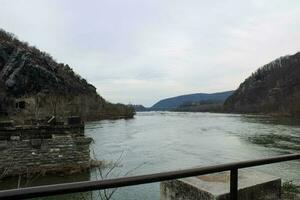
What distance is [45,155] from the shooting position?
15.2 metres

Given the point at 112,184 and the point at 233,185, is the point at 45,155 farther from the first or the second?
the point at 112,184

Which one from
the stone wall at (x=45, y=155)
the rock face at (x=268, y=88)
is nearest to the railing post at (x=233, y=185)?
the stone wall at (x=45, y=155)

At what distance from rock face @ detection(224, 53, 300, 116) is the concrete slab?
322ft

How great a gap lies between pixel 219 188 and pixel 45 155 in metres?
12.6

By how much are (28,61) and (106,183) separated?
77.7m

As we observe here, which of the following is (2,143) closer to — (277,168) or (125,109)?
(277,168)

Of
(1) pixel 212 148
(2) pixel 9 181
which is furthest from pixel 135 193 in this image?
(1) pixel 212 148

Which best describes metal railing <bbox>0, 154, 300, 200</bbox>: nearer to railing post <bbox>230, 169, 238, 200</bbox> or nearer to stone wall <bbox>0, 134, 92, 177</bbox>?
railing post <bbox>230, 169, 238, 200</bbox>

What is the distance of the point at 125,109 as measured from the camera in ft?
275

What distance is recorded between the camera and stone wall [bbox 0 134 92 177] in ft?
47.9

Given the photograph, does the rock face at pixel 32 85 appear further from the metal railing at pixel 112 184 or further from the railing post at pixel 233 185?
the metal railing at pixel 112 184

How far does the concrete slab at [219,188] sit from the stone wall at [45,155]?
11.6m

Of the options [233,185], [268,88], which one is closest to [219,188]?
[233,185]

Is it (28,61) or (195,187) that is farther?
(28,61)
